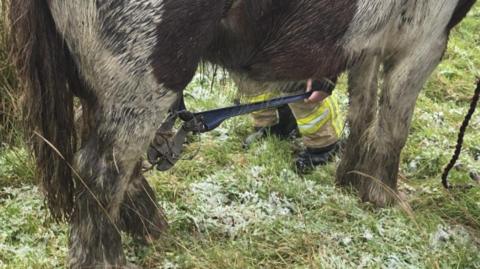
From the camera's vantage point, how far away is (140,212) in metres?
3.08

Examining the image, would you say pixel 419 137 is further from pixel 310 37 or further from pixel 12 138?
pixel 12 138

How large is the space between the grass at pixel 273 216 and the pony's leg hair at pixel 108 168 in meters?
0.30

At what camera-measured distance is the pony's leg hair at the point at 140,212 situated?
3.05m

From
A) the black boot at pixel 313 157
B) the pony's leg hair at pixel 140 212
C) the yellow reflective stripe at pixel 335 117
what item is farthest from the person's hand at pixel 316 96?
the pony's leg hair at pixel 140 212

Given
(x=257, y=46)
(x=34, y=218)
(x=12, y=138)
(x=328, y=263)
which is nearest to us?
(x=257, y=46)

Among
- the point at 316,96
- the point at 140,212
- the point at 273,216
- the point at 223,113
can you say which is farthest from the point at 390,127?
the point at 140,212

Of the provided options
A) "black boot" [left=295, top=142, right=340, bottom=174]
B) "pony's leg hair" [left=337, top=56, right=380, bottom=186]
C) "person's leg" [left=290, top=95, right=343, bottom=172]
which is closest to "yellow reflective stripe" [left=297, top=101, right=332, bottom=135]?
"person's leg" [left=290, top=95, right=343, bottom=172]

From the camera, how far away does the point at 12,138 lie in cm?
393

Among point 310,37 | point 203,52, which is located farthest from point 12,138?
point 310,37

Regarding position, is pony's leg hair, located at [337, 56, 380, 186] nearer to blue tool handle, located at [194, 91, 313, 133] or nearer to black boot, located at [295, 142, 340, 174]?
black boot, located at [295, 142, 340, 174]

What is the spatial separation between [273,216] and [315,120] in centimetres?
91

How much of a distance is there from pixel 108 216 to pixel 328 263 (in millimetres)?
1091

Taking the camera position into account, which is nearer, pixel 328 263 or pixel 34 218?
pixel 328 263

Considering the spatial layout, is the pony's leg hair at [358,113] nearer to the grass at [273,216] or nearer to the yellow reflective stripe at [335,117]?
the grass at [273,216]
